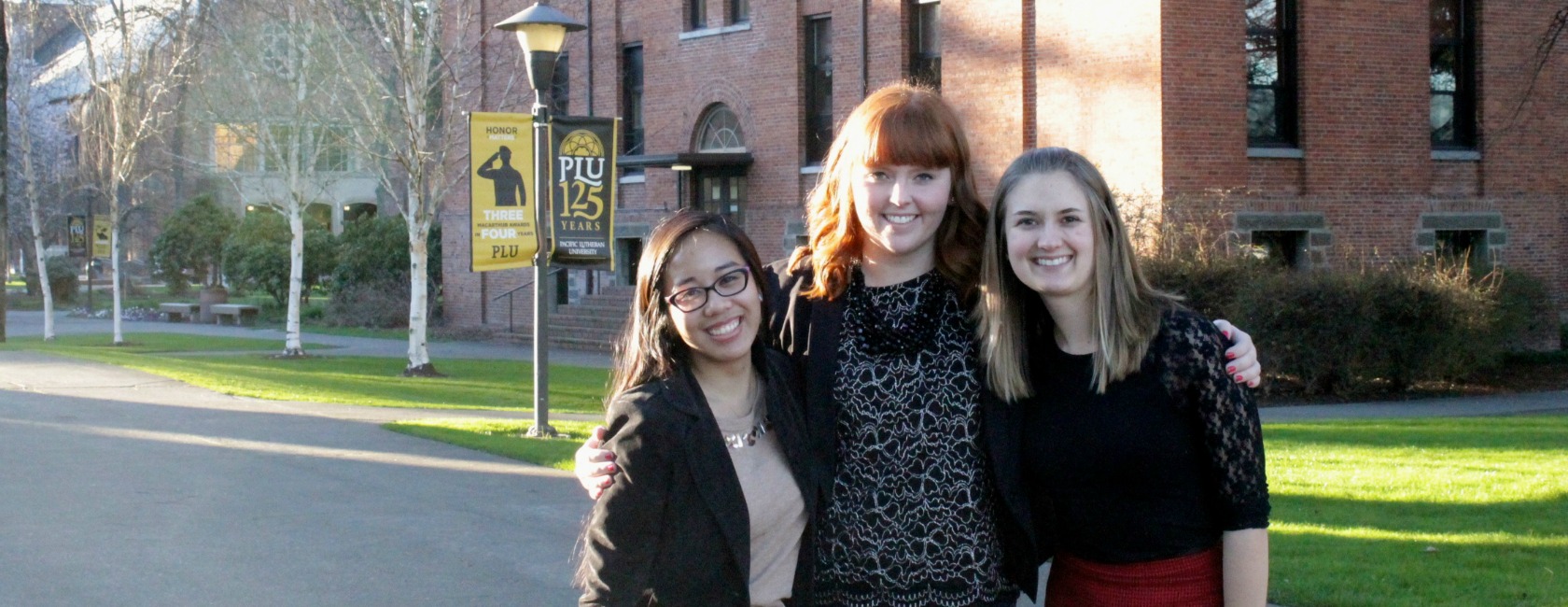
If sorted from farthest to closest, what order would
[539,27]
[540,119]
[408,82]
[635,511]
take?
[408,82]
[540,119]
[539,27]
[635,511]

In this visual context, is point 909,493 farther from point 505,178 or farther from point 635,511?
point 505,178

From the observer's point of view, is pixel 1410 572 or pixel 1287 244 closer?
pixel 1410 572

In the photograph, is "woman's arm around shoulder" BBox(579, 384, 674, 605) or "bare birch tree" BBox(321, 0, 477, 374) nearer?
"woman's arm around shoulder" BBox(579, 384, 674, 605)

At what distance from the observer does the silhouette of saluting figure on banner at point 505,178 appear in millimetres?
14703

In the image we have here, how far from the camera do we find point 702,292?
2889 millimetres

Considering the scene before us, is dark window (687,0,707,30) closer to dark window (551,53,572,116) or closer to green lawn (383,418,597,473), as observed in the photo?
Answer: dark window (551,53,572,116)

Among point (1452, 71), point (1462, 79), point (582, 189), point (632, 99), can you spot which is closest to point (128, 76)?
point (632, 99)

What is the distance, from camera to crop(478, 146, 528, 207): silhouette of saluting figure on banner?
14.7 m

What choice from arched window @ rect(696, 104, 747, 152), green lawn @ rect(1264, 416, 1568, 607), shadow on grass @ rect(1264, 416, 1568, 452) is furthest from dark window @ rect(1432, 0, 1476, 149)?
arched window @ rect(696, 104, 747, 152)

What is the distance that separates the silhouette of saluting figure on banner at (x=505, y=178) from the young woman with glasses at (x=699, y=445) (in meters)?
12.0

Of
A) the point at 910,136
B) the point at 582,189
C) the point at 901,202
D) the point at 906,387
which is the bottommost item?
the point at 906,387

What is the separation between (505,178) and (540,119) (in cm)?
172

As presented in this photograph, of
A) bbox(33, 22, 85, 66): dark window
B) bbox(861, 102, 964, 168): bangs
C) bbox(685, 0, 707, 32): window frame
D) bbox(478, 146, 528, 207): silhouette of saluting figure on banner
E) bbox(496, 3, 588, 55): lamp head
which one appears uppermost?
bbox(33, 22, 85, 66): dark window

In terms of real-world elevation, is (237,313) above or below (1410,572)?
above
